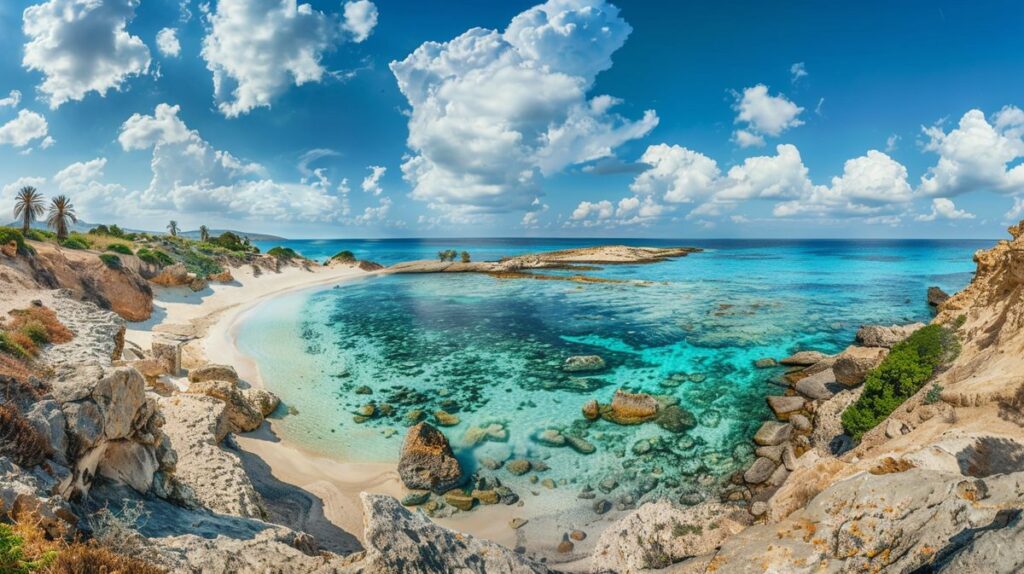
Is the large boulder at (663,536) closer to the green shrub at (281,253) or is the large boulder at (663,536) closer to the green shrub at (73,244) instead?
the green shrub at (73,244)

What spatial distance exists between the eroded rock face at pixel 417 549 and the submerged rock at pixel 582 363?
17.8 m

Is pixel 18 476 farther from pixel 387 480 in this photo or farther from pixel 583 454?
pixel 583 454

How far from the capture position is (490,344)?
104 ft

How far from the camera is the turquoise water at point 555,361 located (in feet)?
53.8

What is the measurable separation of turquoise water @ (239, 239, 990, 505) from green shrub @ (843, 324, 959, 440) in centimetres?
396

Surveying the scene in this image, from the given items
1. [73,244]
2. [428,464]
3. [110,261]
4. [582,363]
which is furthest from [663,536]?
[73,244]

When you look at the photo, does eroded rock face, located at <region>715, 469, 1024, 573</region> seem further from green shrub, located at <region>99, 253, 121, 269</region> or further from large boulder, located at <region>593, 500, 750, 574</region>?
green shrub, located at <region>99, 253, 121, 269</region>

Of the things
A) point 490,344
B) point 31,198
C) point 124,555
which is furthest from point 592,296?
point 31,198

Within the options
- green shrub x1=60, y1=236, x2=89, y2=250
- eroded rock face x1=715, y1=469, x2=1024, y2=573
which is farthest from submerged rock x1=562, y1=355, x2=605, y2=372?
green shrub x1=60, y1=236, x2=89, y2=250

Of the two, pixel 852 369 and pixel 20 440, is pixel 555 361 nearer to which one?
pixel 852 369

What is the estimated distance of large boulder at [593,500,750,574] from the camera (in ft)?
29.5

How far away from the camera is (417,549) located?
22.0 ft

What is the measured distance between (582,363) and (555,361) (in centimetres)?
203

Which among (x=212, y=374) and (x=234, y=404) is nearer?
(x=234, y=404)
